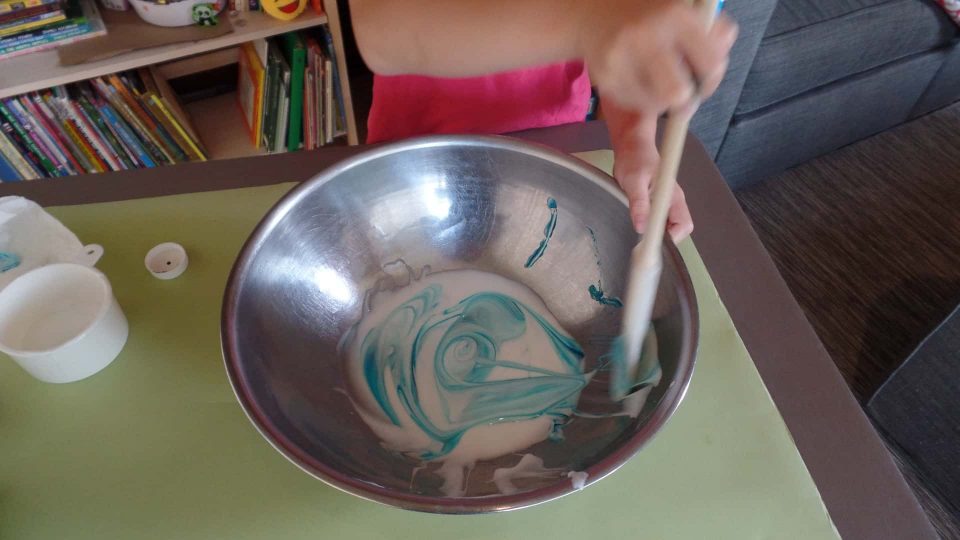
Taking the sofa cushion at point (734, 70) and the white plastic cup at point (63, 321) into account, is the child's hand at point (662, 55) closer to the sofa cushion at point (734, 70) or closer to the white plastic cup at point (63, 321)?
the white plastic cup at point (63, 321)

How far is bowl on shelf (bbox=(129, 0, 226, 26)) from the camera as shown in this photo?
118 centimetres

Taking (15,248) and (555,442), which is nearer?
(555,442)

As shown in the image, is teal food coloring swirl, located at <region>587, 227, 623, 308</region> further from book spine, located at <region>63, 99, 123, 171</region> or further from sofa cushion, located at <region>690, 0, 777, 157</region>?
book spine, located at <region>63, 99, 123, 171</region>

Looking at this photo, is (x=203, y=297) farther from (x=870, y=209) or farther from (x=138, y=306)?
(x=870, y=209)

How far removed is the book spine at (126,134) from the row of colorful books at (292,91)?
22 cm

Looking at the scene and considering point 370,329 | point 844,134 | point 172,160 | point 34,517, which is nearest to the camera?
point 34,517

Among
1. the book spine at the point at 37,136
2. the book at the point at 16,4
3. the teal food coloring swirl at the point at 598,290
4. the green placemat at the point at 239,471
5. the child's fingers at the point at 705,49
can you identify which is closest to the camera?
the child's fingers at the point at 705,49

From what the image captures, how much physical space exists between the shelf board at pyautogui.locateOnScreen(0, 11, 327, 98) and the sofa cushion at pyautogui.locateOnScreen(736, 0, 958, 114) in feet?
2.78

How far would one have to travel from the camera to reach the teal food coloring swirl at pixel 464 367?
23.3 inches

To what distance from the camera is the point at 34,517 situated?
1.78ft

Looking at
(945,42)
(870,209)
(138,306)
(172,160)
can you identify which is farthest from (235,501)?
(945,42)

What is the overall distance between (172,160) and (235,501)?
3.50ft

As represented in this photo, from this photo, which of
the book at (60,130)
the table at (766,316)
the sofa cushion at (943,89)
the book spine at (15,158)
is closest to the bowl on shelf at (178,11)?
the book at (60,130)

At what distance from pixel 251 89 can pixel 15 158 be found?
0.46 meters
